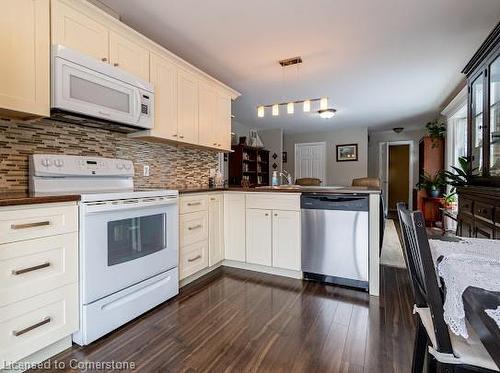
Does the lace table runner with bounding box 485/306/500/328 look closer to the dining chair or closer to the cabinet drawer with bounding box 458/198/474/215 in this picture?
the dining chair

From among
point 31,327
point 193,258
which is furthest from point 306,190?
point 31,327

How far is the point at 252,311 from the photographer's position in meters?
2.05

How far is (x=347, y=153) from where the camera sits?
290 inches

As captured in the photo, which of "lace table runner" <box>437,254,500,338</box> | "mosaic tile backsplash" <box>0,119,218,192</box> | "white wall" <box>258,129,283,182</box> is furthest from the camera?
"white wall" <box>258,129,283,182</box>

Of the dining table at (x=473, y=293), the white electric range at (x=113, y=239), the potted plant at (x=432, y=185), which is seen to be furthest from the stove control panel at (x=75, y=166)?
the potted plant at (x=432, y=185)

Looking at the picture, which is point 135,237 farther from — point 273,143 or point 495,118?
point 273,143

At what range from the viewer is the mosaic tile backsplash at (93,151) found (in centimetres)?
175

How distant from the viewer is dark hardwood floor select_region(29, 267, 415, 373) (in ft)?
4.84

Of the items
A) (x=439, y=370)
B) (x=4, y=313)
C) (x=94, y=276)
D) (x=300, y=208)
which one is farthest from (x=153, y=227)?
(x=439, y=370)

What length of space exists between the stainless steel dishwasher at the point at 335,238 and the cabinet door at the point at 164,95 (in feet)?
4.80

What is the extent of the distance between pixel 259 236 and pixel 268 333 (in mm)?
1206

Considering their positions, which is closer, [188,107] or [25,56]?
[25,56]

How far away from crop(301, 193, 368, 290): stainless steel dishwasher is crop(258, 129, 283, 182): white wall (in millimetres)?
4745

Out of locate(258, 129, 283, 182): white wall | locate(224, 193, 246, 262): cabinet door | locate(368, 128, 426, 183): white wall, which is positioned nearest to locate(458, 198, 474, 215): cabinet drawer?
locate(224, 193, 246, 262): cabinet door
